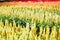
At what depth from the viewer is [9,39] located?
257cm

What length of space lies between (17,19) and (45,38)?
264 cm

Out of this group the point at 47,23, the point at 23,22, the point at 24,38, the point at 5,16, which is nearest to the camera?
the point at 24,38

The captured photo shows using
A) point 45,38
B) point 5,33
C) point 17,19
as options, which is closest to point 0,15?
point 17,19

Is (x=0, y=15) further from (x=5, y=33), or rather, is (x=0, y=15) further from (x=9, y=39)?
(x=9, y=39)

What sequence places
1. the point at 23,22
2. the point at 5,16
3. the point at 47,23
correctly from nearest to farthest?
the point at 47,23 < the point at 23,22 < the point at 5,16

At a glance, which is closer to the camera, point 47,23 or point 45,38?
point 45,38

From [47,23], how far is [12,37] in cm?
180

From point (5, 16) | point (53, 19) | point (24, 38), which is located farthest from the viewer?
point (5, 16)

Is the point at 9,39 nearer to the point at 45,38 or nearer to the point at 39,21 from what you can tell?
the point at 45,38

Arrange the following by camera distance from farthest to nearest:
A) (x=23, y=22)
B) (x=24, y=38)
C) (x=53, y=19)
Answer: (x=23, y=22) < (x=53, y=19) < (x=24, y=38)

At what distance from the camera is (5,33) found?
3043mm

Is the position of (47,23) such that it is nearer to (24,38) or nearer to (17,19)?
(17,19)

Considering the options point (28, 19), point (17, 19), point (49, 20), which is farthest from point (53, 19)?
point (17, 19)

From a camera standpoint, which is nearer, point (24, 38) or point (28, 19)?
point (24, 38)
